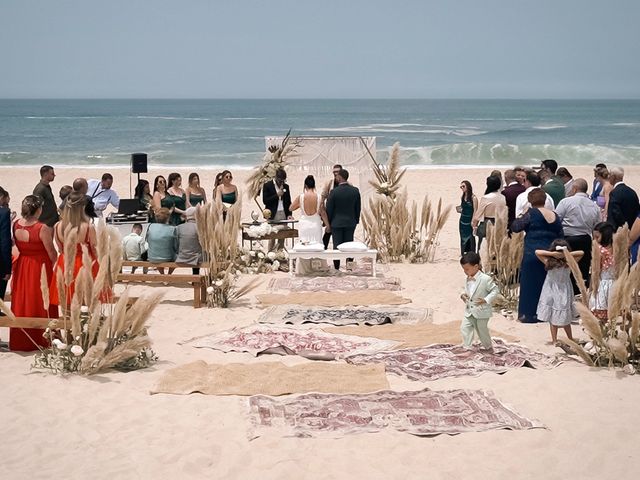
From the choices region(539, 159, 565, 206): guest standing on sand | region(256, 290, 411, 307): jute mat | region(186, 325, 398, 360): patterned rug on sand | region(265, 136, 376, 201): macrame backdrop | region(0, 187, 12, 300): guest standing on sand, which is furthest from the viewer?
region(265, 136, 376, 201): macrame backdrop

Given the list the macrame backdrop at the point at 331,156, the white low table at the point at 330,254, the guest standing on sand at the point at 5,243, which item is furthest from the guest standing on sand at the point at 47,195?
the macrame backdrop at the point at 331,156

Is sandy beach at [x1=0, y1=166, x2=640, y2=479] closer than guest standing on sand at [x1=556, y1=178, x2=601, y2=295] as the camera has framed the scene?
Yes

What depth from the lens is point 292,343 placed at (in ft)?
26.4

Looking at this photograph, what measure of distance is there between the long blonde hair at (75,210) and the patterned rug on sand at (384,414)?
96.4 inches

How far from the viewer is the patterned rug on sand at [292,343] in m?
7.75

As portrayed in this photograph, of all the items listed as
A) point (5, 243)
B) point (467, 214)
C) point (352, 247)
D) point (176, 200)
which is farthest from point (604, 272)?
point (176, 200)

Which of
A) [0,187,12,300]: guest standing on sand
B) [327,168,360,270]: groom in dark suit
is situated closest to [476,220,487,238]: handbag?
[327,168,360,270]: groom in dark suit

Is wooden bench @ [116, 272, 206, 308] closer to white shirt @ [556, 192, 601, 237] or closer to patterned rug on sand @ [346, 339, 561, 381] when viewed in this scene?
patterned rug on sand @ [346, 339, 561, 381]

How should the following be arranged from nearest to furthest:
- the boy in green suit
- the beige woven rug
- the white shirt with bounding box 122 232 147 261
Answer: the boy in green suit → the beige woven rug → the white shirt with bounding box 122 232 147 261

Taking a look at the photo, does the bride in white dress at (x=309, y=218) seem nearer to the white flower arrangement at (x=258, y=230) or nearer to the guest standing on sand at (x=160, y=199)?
the white flower arrangement at (x=258, y=230)

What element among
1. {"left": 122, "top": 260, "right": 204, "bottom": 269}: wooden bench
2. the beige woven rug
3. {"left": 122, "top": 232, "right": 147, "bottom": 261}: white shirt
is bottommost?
the beige woven rug

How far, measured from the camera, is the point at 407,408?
6129mm

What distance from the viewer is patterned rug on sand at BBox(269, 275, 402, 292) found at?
10953 mm

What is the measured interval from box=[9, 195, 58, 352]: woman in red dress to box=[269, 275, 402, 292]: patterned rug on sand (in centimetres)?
382
